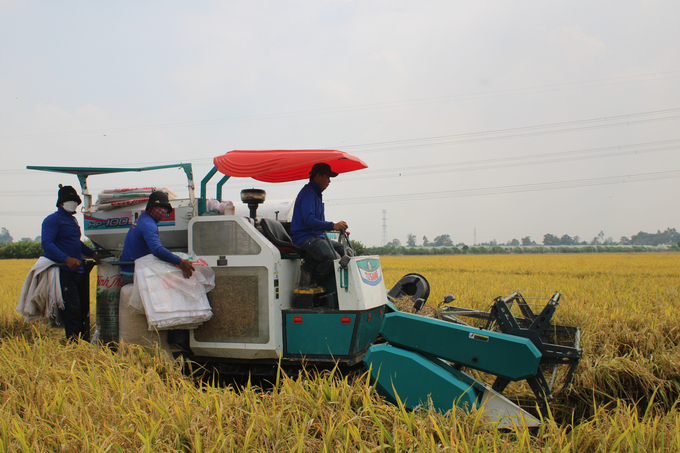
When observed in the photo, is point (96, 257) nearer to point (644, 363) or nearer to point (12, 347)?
point (12, 347)

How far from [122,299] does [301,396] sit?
2.40 m

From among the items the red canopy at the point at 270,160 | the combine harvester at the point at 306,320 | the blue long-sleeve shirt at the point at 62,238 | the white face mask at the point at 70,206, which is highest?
the red canopy at the point at 270,160

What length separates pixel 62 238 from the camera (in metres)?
4.99

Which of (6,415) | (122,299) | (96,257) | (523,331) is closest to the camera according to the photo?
(6,415)

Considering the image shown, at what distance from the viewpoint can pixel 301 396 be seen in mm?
2861

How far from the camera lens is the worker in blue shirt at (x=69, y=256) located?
4836 mm

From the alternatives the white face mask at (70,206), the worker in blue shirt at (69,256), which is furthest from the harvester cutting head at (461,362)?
the white face mask at (70,206)

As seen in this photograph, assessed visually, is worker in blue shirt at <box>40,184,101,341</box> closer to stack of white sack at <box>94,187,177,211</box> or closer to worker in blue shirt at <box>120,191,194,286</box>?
stack of white sack at <box>94,187,177,211</box>

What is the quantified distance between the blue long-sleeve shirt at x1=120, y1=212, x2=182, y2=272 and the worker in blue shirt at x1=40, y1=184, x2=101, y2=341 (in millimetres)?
847

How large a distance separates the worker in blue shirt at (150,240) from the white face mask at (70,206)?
1.08m

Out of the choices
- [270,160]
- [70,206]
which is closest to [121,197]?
[70,206]

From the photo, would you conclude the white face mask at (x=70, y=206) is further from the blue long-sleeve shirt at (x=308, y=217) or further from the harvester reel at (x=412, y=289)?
the harvester reel at (x=412, y=289)

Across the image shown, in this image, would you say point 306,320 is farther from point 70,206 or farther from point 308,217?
point 70,206

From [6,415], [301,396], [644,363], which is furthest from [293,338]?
[644,363]
